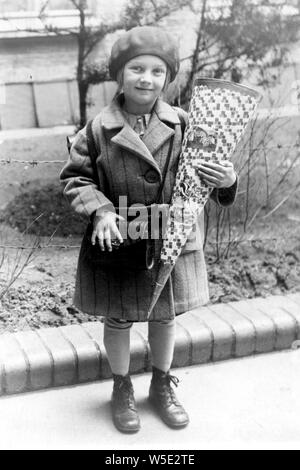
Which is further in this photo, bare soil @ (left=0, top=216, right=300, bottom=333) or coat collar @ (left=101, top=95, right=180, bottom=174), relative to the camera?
bare soil @ (left=0, top=216, right=300, bottom=333)

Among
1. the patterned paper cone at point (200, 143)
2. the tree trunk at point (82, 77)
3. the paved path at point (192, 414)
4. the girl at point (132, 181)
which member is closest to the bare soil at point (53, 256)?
the tree trunk at point (82, 77)

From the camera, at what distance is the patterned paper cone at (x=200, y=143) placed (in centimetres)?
217

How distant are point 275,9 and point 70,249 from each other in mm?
1740

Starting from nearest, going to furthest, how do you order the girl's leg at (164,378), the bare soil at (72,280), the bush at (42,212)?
the girl's leg at (164,378), the bare soil at (72,280), the bush at (42,212)

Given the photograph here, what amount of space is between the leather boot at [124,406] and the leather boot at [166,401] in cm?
11

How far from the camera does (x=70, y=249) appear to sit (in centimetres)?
349

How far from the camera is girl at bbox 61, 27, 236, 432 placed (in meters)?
2.19

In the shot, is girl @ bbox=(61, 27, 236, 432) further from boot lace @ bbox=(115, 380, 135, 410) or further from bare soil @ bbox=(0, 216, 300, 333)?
bare soil @ bbox=(0, 216, 300, 333)

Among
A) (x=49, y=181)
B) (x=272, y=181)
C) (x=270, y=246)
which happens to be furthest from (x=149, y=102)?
(x=272, y=181)

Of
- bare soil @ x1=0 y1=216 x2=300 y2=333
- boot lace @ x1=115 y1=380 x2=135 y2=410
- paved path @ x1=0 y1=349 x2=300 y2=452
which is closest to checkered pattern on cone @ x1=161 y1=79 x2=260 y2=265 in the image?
boot lace @ x1=115 y1=380 x2=135 y2=410

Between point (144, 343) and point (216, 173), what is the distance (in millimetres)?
998

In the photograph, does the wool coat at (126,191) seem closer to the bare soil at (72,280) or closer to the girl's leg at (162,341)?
the girl's leg at (162,341)

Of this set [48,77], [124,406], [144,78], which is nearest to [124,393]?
[124,406]

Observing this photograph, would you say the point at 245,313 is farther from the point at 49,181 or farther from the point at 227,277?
the point at 49,181
